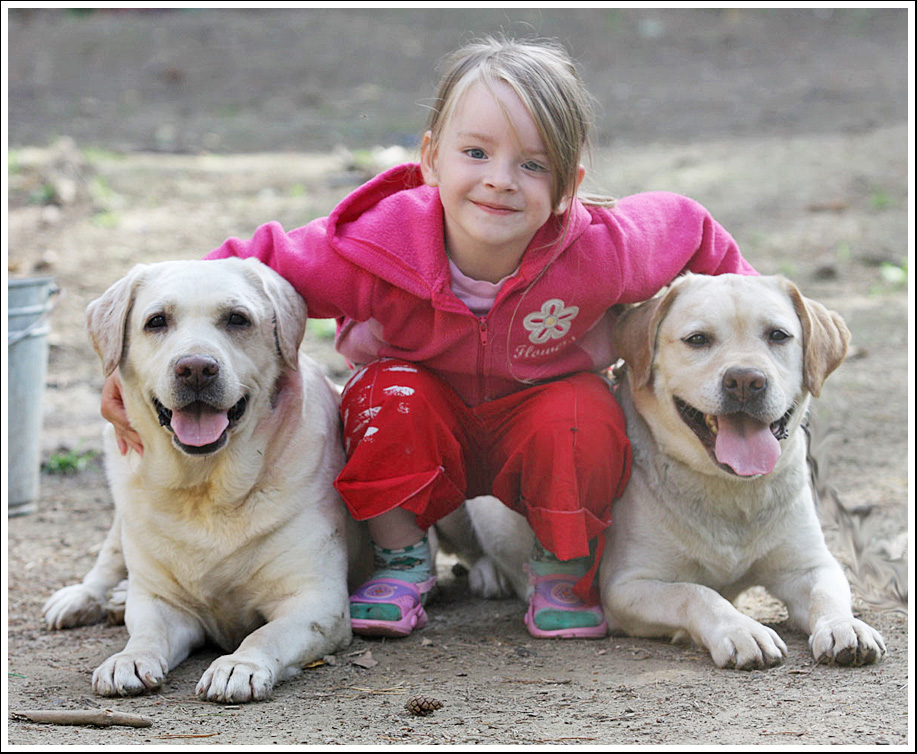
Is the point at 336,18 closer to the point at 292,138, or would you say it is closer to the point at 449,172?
the point at 292,138

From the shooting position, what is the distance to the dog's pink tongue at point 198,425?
2.84 metres

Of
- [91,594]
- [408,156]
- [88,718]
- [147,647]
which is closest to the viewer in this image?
[88,718]

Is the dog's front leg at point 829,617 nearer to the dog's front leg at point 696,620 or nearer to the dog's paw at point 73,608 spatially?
the dog's front leg at point 696,620

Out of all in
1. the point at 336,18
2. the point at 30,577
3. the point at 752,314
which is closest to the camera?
the point at 752,314

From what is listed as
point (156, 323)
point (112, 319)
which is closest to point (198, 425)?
point (156, 323)

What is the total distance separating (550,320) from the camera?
320 centimetres

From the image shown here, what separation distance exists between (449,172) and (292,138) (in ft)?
23.5

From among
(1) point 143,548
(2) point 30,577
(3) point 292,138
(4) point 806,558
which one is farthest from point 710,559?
(3) point 292,138

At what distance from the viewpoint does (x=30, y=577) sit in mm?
3797

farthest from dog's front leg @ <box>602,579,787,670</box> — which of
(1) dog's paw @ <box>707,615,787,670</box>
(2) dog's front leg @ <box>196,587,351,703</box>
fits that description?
(2) dog's front leg @ <box>196,587,351,703</box>

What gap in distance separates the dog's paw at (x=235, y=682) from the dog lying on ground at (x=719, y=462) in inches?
41.5

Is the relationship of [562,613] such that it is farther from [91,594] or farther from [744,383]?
[91,594]

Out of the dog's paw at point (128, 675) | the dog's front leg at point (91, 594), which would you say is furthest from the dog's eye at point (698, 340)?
the dog's front leg at point (91, 594)

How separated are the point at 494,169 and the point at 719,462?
3.43ft
